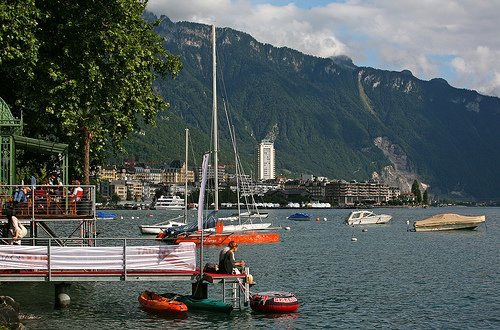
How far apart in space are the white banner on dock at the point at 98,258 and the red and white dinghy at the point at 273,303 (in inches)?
139

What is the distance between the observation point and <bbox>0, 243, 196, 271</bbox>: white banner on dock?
36.4m

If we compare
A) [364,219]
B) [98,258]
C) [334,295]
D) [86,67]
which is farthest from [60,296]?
[364,219]

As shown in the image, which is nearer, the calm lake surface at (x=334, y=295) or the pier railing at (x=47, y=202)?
the calm lake surface at (x=334, y=295)

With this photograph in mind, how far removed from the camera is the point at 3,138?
1656 inches

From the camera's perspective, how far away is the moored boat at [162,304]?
37.6 m

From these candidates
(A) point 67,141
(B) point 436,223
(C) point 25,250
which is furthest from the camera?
(B) point 436,223

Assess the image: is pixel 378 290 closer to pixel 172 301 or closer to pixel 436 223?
pixel 172 301

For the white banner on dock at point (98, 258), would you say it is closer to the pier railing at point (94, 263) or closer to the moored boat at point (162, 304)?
the pier railing at point (94, 263)

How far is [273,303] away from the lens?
38.2 m

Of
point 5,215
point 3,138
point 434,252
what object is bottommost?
point 434,252

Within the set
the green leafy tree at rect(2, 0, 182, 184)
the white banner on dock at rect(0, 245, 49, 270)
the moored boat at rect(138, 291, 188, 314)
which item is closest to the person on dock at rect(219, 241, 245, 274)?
the moored boat at rect(138, 291, 188, 314)

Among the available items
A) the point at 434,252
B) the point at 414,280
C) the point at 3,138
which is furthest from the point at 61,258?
the point at 434,252

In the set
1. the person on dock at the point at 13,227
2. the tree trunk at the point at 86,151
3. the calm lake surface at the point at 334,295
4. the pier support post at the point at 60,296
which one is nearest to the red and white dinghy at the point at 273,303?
the calm lake surface at the point at 334,295

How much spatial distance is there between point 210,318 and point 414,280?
24.0 m
